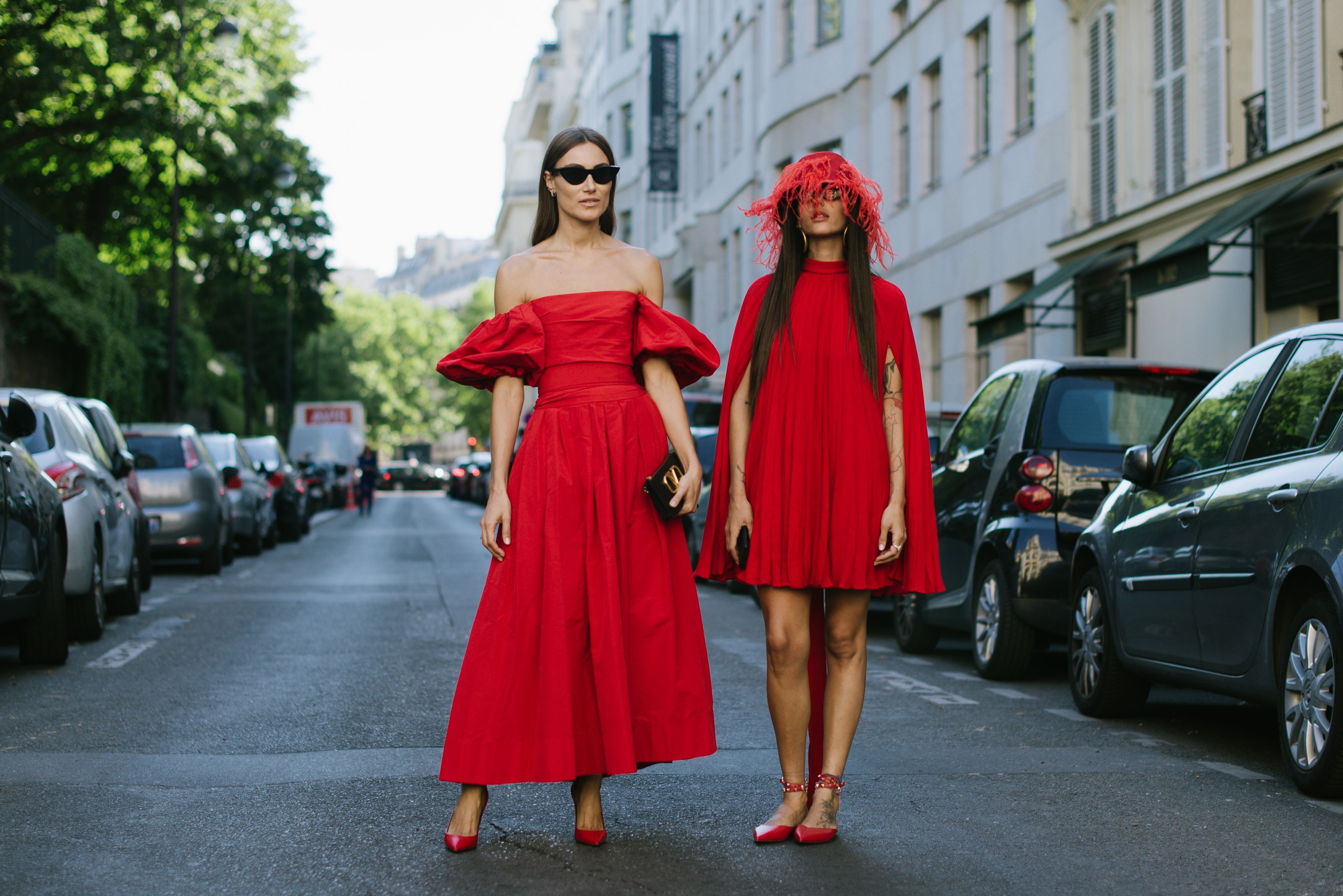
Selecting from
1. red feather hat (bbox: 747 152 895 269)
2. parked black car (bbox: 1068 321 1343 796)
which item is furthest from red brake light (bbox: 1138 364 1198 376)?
red feather hat (bbox: 747 152 895 269)

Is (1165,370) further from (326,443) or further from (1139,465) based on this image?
(326,443)

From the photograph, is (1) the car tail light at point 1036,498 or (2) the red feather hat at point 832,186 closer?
(2) the red feather hat at point 832,186

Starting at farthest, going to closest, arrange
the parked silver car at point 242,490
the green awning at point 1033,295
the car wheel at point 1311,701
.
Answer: the parked silver car at point 242,490
the green awning at point 1033,295
the car wheel at point 1311,701

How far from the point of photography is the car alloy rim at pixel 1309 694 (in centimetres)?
524

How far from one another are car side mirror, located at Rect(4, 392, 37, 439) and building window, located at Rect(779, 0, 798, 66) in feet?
89.4

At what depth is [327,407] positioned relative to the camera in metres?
56.4

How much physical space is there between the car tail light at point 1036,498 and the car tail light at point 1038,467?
0.05 metres

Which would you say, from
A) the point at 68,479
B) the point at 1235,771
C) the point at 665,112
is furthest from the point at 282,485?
the point at 665,112

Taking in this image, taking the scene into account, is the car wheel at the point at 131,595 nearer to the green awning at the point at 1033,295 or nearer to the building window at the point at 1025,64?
the green awning at the point at 1033,295

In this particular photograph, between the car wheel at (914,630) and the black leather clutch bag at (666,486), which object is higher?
the black leather clutch bag at (666,486)

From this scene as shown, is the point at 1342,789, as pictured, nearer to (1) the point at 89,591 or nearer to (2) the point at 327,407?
(1) the point at 89,591

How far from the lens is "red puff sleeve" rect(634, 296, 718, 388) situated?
4.55 metres

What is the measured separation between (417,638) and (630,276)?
651 cm

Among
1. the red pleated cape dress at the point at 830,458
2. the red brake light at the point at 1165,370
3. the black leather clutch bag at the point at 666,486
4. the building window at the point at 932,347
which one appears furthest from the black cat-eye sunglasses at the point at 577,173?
the building window at the point at 932,347
